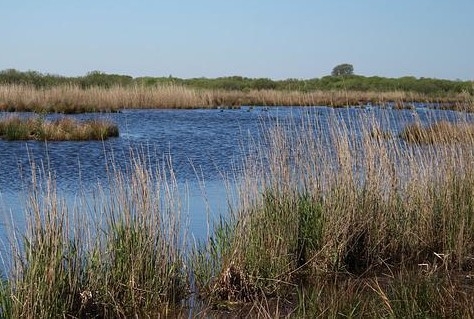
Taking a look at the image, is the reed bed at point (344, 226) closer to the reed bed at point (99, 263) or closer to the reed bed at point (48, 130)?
the reed bed at point (99, 263)

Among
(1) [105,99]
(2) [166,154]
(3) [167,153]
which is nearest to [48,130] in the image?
(3) [167,153]

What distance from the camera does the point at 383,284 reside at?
6.20m

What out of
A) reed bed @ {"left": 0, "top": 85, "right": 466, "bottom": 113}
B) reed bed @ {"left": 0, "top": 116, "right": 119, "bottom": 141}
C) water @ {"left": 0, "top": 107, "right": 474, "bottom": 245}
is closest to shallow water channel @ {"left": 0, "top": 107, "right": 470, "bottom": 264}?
water @ {"left": 0, "top": 107, "right": 474, "bottom": 245}

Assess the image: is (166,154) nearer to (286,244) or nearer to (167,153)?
(167,153)

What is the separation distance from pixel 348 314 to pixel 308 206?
2.09 metres

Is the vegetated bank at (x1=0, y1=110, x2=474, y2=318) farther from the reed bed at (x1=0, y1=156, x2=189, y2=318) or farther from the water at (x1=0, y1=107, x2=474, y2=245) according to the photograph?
the water at (x1=0, y1=107, x2=474, y2=245)

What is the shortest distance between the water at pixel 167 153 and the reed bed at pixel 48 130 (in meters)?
0.52

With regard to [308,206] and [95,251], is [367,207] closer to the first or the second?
[308,206]

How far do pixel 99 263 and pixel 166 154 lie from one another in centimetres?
1188

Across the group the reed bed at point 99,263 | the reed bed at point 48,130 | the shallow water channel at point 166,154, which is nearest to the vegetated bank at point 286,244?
the reed bed at point 99,263

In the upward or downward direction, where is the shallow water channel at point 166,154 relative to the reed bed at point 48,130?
downward

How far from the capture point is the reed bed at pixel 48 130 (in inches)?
755

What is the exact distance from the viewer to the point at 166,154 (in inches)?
671

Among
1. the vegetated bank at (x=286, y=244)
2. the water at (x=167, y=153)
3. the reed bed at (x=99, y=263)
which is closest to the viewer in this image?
the reed bed at (x=99, y=263)
